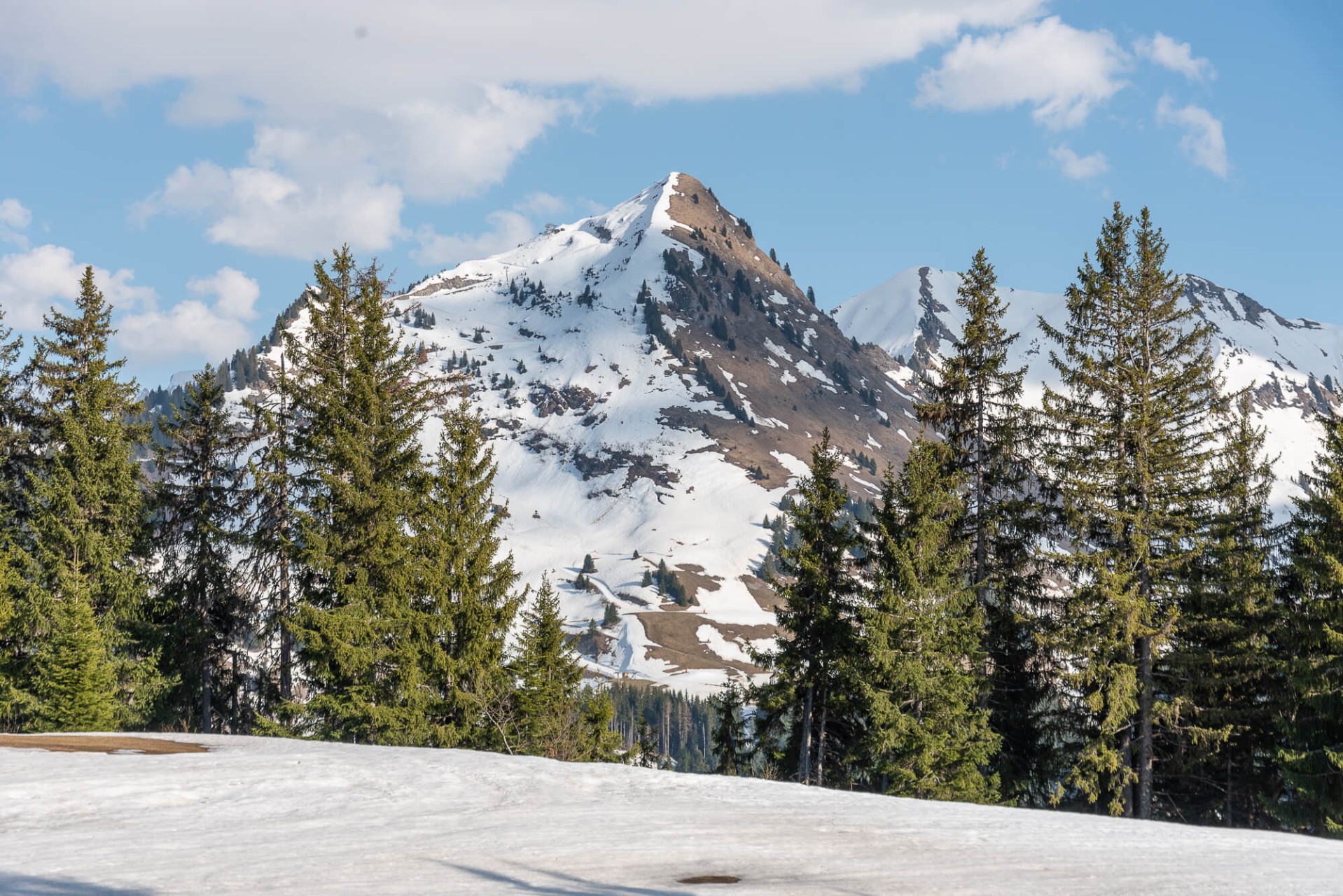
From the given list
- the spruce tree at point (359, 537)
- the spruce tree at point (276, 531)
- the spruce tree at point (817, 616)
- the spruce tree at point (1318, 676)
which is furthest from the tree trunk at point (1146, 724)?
the spruce tree at point (276, 531)

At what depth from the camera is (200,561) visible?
29.7 metres

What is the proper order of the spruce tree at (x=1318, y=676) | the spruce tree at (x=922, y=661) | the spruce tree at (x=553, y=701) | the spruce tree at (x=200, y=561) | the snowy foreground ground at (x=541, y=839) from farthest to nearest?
1. the spruce tree at (x=200, y=561)
2. the spruce tree at (x=553, y=701)
3. the spruce tree at (x=922, y=661)
4. the spruce tree at (x=1318, y=676)
5. the snowy foreground ground at (x=541, y=839)

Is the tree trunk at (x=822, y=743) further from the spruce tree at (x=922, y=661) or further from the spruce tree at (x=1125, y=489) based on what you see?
the spruce tree at (x=1125, y=489)

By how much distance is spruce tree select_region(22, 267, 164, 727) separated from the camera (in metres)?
26.6

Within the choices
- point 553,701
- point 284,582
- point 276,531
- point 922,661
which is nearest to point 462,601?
point 284,582

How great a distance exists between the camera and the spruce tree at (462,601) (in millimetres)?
25312

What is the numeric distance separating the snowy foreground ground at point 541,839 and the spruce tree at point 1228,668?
16.7 meters

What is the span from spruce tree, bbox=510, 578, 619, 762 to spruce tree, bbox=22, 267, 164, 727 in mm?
10707

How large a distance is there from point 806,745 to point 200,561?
19370 mm

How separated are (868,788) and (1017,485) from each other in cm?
1029

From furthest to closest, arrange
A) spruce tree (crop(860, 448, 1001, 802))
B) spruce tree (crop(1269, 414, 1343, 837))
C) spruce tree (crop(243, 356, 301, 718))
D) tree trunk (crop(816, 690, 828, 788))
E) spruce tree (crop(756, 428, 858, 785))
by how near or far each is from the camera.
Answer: tree trunk (crop(816, 690, 828, 788)), spruce tree (crop(756, 428, 858, 785)), spruce tree (crop(243, 356, 301, 718)), spruce tree (crop(860, 448, 1001, 802)), spruce tree (crop(1269, 414, 1343, 837))

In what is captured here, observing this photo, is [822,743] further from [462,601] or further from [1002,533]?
[462,601]

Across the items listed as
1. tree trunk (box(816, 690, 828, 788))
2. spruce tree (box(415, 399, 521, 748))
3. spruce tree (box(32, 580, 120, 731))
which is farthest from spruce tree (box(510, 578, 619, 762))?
spruce tree (box(32, 580, 120, 731))

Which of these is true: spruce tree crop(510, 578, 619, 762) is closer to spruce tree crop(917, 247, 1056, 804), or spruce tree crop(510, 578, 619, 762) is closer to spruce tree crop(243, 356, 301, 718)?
spruce tree crop(243, 356, 301, 718)
